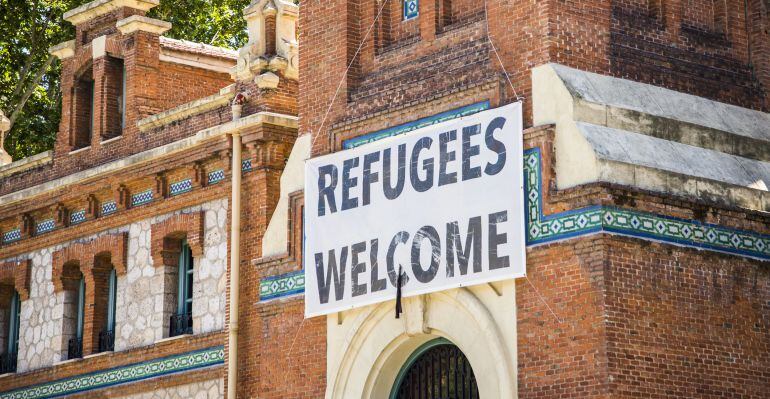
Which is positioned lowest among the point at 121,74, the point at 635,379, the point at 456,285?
the point at 635,379

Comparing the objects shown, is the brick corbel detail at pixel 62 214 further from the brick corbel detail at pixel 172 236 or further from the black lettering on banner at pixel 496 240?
the black lettering on banner at pixel 496 240

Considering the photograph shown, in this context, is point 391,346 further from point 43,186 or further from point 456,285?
point 43,186

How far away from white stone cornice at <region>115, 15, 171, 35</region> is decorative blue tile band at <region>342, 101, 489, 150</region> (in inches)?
282

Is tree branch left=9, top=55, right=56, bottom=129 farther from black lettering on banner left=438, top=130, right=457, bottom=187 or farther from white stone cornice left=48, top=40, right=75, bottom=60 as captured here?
black lettering on banner left=438, top=130, right=457, bottom=187

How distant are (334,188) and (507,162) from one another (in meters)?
3.27

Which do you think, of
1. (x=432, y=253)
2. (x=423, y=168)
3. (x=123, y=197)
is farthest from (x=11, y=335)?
(x=432, y=253)

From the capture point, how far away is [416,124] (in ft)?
72.1

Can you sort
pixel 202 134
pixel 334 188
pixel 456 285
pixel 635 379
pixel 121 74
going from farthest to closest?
pixel 121 74, pixel 202 134, pixel 334 188, pixel 456 285, pixel 635 379

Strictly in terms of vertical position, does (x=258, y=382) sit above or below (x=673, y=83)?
below

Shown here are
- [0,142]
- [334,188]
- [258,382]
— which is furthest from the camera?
[0,142]

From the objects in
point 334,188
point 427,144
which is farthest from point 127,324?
point 427,144

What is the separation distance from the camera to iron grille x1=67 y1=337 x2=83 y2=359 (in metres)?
29.2

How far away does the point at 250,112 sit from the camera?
2606cm

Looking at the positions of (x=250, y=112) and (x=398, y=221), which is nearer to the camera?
(x=398, y=221)
